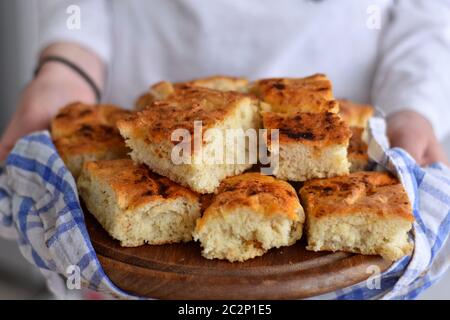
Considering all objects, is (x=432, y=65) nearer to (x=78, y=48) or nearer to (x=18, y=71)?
(x=78, y=48)

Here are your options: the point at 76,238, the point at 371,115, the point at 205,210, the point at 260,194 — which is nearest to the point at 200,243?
the point at 205,210

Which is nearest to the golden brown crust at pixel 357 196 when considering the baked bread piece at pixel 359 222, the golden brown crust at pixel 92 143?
the baked bread piece at pixel 359 222

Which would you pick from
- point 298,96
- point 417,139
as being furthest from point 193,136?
point 417,139

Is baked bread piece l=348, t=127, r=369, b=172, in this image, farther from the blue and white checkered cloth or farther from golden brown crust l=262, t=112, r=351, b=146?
golden brown crust l=262, t=112, r=351, b=146

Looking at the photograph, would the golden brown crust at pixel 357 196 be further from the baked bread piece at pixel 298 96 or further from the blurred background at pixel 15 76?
the blurred background at pixel 15 76
